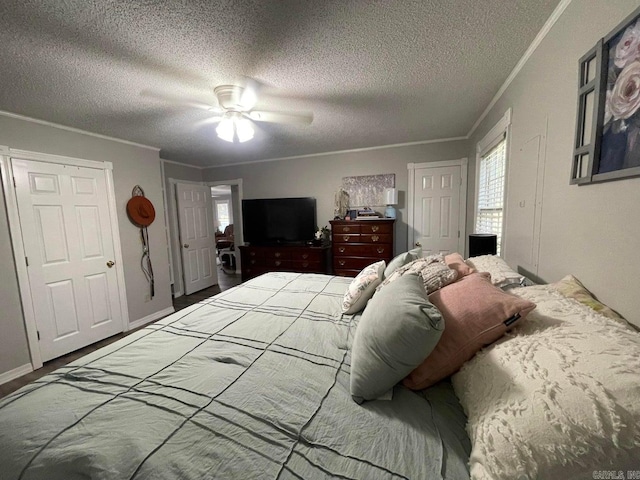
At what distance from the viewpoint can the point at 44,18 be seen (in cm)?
118

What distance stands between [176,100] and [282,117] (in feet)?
2.89

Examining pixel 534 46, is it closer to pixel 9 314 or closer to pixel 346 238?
pixel 346 238

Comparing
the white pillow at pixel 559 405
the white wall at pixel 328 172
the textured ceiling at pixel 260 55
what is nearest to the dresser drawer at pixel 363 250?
the white wall at pixel 328 172

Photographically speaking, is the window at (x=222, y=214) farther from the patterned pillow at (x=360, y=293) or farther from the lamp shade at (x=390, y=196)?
the patterned pillow at (x=360, y=293)

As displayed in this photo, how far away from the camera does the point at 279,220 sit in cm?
434

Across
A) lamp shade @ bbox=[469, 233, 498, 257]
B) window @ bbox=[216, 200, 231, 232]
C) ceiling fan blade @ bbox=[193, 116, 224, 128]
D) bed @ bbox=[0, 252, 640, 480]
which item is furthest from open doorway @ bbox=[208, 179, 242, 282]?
bed @ bbox=[0, 252, 640, 480]

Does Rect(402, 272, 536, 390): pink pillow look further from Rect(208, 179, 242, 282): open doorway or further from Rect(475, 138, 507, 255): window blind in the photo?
Rect(208, 179, 242, 282): open doorway

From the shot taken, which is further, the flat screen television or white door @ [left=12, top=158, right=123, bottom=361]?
the flat screen television

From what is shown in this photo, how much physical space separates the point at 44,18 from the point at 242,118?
1.12m

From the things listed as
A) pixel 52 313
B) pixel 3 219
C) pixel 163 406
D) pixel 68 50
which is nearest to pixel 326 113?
pixel 68 50

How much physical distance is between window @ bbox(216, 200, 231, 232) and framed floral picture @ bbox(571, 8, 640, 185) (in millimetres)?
9789

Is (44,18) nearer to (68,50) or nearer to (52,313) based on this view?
(68,50)

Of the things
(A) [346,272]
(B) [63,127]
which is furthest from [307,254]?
(B) [63,127]

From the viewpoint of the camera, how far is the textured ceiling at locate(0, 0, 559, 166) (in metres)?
1.19
